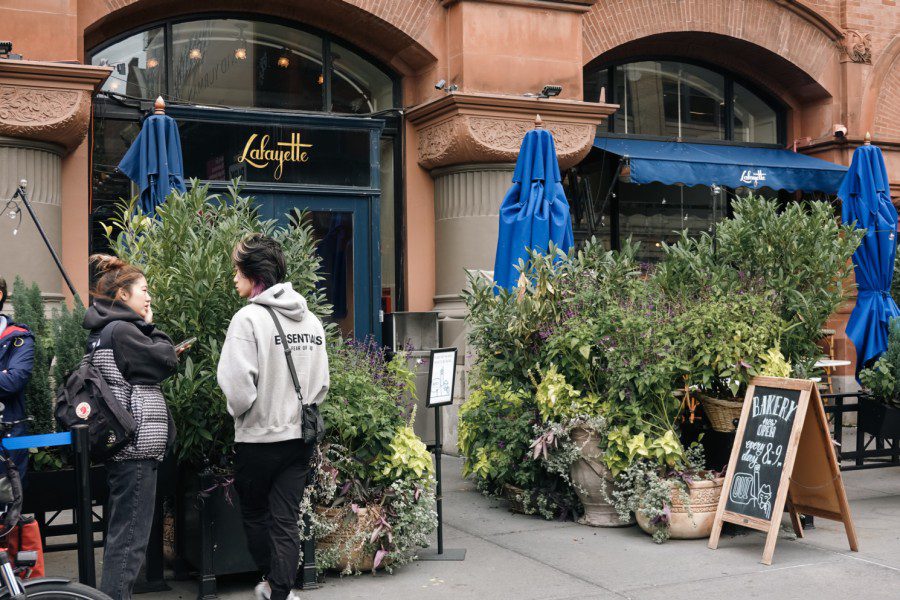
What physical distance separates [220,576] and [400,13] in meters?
7.32

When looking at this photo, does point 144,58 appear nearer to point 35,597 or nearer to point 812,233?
point 812,233

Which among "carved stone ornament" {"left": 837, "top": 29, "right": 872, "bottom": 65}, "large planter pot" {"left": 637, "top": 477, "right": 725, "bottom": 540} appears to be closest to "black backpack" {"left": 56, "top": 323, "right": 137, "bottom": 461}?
"large planter pot" {"left": 637, "top": 477, "right": 725, "bottom": 540}

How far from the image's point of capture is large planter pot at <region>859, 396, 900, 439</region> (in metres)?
8.80

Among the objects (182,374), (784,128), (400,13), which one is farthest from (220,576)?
(784,128)

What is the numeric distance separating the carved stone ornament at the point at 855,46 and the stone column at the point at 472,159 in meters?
4.32

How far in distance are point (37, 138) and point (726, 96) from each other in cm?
942

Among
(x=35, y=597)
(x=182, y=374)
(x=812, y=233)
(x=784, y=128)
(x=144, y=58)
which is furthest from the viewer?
(x=784, y=128)

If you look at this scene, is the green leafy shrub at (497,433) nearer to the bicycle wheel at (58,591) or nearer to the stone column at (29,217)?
the stone column at (29,217)

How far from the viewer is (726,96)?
14.6 meters

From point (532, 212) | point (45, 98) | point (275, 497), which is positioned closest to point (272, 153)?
point (45, 98)

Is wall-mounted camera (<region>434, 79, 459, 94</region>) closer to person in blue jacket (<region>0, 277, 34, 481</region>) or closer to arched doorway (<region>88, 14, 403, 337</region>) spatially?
arched doorway (<region>88, 14, 403, 337</region>)

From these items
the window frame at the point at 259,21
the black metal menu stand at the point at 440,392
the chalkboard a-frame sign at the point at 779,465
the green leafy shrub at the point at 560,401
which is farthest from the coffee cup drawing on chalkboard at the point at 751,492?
the window frame at the point at 259,21

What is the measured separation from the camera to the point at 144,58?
11117mm

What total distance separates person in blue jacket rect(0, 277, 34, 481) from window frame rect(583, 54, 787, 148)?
30.0 feet
